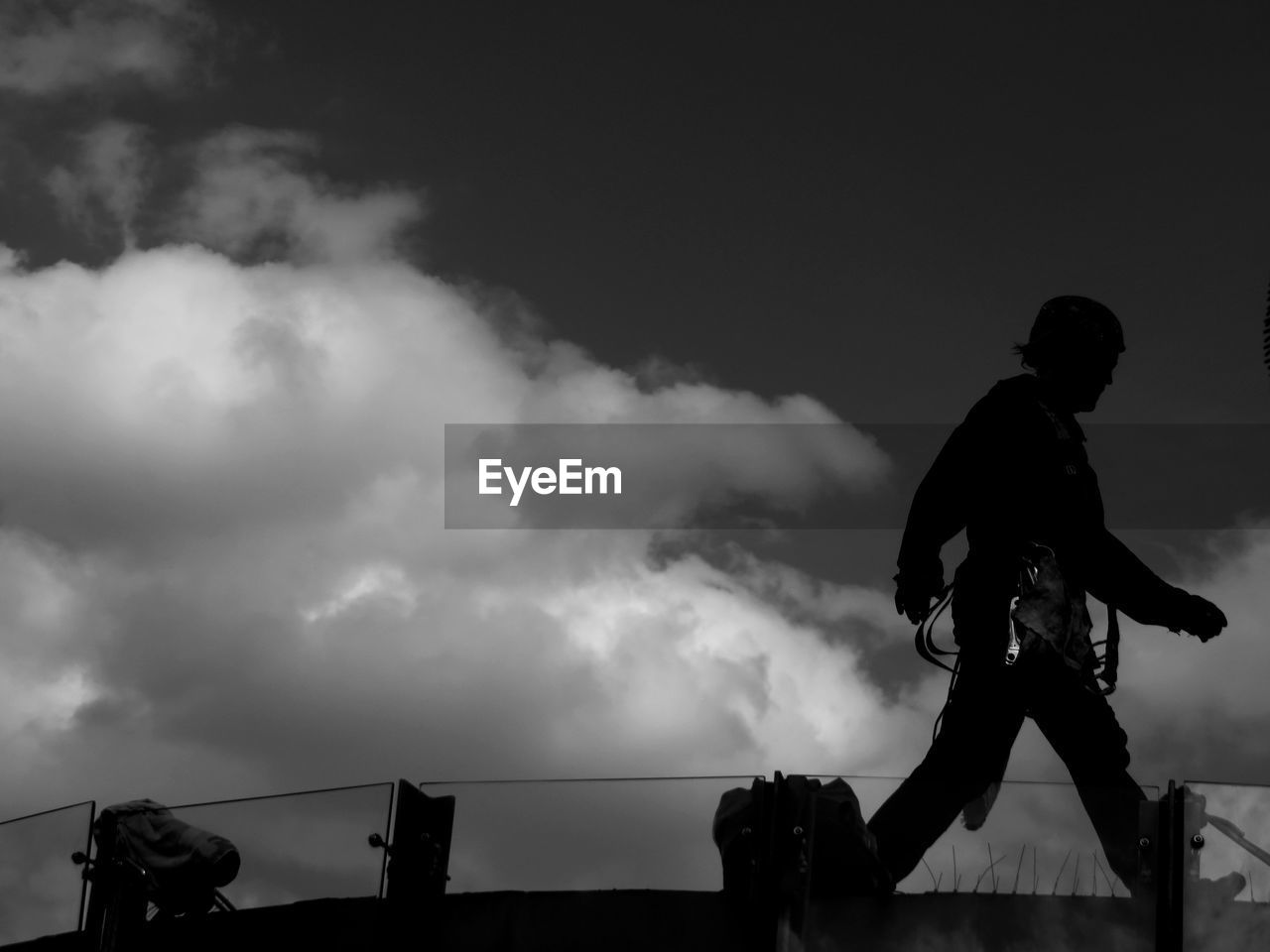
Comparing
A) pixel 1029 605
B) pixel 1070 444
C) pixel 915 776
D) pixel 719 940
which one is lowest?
pixel 719 940

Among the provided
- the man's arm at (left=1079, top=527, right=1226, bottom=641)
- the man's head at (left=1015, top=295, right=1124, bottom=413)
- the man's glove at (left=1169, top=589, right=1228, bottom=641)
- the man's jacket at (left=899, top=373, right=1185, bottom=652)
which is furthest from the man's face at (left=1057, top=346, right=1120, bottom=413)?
the man's glove at (left=1169, top=589, right=1228, bottom=641)

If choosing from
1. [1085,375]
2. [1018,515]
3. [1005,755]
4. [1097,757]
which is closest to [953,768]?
[1005,755]

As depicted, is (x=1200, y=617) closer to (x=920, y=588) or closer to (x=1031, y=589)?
(x=1031, y=589)

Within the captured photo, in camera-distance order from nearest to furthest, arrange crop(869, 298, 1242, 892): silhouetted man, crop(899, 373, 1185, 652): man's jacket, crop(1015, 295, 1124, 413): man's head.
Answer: crop(869, 298, 1242, 892): silhouetted man < crop(899, 373, 1185, 652): man's jacket < crop(1015, 295, 1124, 413): man's head

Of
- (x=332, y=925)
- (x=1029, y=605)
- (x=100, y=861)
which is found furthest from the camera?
(x=100, y=861)

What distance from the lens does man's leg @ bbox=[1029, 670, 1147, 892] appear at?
436 inches

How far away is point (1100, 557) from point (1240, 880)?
2050 millimetres

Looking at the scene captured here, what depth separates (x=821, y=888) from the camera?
1127cm

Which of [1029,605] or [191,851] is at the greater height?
[1029,605]

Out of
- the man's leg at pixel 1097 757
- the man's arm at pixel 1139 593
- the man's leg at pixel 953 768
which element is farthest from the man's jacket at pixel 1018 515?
the man's leg at pixel 1097 757

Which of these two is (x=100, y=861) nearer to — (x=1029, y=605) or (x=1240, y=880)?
(x=1029, y=605)

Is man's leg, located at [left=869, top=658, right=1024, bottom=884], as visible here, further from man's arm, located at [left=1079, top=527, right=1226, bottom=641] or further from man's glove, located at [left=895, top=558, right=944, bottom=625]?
man's arm, located at [left=1079, top=527, right=1226, bottom=641]

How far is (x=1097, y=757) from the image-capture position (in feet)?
37.4

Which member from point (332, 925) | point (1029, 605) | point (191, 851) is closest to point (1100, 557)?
point (1029, 605)
